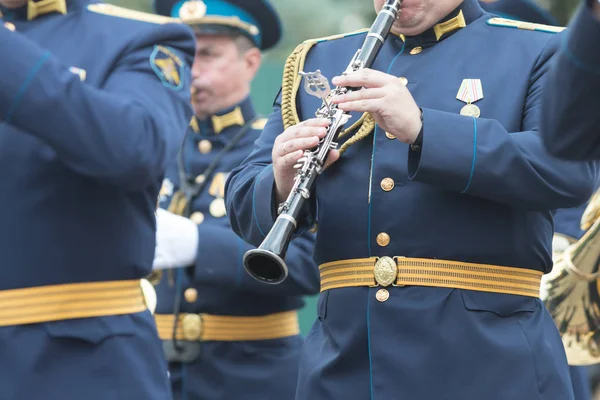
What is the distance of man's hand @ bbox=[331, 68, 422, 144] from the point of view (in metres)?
3.21

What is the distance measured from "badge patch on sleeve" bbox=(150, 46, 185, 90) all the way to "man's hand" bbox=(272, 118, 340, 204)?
0.41m

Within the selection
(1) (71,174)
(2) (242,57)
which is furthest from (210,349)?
(1) (71,174)

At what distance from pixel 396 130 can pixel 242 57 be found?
3009 millimetres

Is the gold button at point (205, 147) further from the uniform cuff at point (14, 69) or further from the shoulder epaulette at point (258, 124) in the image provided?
the uniform cuff at point (14, 69)

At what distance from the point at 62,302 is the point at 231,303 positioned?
203cm

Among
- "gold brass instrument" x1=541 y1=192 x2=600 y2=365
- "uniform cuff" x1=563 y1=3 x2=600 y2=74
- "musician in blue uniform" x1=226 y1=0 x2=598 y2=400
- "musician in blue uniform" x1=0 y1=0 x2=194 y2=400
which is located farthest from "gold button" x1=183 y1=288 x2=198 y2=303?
"uniform cuff" x1=563 y1=3 x2=600 y2=74

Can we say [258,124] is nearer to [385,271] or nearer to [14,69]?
[385,271]

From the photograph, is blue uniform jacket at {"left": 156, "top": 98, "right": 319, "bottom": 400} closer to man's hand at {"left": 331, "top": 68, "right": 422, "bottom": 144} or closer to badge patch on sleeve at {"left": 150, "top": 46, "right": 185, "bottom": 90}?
badge patch on sleeve at {"left": 150, "top": 46, "right": 185, "bottom": 90}

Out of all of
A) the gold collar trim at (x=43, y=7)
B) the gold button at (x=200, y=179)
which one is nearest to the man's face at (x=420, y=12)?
the gold collar trim at (x=43, y=7)

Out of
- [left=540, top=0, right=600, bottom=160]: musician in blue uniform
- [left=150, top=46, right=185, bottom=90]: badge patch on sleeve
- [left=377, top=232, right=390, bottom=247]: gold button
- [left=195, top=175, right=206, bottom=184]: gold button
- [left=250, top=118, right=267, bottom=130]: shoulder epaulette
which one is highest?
[left=540, top=0, right=600, bottom=160]: musician in blue uniform

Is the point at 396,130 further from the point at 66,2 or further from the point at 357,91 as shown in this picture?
the point at 66,2

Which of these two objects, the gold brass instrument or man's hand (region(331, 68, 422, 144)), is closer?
man's hand (region(331, 68, 422, 144))

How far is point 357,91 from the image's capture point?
3.23 metres

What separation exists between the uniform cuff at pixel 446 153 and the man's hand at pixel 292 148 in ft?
0.87
